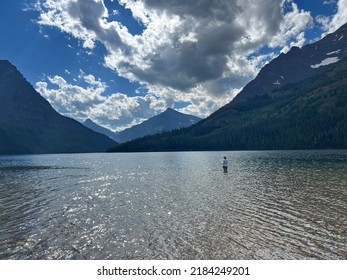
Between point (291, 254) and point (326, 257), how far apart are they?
2.22 m

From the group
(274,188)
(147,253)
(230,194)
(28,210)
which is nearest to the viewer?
(147,253)

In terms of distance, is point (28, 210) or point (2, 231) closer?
point (2, 231)

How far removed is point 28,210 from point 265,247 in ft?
99.8

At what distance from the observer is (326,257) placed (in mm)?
18766
